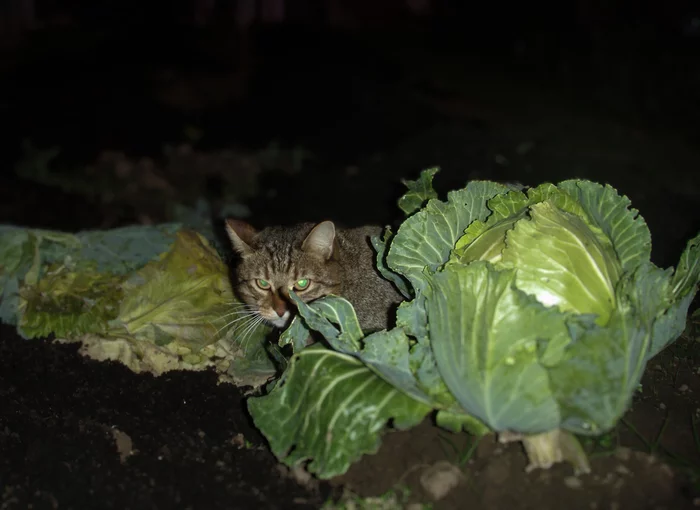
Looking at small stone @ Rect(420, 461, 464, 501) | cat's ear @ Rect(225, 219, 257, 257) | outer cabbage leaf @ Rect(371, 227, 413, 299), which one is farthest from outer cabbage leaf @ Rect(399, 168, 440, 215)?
small stone @ Rect(420, 461, 464, 501)

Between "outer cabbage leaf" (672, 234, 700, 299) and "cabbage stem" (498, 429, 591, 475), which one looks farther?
"outer cabbage leaf" (672, 234, 700, 299)

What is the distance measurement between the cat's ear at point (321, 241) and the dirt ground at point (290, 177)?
2.95ft

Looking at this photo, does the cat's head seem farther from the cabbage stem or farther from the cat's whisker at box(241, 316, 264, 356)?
the cabbage stem

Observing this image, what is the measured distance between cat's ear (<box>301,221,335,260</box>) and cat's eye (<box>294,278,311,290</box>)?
0.16m

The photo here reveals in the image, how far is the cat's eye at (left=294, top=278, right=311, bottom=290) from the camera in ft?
11.8

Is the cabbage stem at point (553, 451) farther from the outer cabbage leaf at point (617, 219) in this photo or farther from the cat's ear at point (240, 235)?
the cat's ear at point (240, 235)

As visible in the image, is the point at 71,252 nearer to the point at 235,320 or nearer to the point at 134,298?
the point at 134,298

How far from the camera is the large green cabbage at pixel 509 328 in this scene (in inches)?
88.7

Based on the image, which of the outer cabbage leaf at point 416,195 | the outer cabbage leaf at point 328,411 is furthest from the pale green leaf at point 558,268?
the outer cabbage leaf at point 416,195

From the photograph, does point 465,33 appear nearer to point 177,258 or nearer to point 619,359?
point 177,258

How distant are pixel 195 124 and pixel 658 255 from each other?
18.5ft

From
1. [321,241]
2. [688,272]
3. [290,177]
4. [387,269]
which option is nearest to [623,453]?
[688,272]

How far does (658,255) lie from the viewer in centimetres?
417

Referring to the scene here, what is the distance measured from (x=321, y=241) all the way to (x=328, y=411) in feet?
4.11
